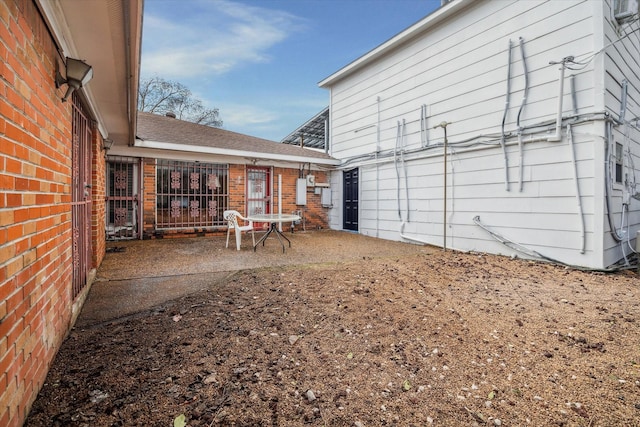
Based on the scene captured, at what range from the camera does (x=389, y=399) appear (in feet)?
5.39

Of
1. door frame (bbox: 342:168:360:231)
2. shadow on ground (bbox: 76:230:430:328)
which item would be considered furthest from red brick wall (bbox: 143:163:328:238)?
door frame (bbox: 342:168:360:231)

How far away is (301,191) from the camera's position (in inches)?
369

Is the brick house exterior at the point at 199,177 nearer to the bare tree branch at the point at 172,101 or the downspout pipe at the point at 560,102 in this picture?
the downspout pipe at the point at 560,102

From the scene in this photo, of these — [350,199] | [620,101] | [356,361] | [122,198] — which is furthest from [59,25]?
[350,199]

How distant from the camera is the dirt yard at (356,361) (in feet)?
4.96

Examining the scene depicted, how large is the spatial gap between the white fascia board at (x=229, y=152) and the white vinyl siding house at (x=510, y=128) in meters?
1.93

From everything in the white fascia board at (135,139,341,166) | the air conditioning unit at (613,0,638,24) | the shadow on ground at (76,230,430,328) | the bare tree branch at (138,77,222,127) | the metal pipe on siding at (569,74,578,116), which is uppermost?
the bare tree branch at (138,77,222,127)

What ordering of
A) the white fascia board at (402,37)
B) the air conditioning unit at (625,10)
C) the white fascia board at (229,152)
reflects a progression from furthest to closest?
the white fascia board at (229,152), the white fascia board at (402,37), the air conditioning unit at (625,10)

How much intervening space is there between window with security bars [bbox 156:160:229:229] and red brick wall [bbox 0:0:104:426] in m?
5.75

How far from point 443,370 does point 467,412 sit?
0.39 meters

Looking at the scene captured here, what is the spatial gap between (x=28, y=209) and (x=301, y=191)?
795 cm

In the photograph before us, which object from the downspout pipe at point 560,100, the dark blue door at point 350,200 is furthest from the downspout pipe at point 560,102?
the dark blue door at point 350,200

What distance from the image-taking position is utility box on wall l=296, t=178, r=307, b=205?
9.33 m

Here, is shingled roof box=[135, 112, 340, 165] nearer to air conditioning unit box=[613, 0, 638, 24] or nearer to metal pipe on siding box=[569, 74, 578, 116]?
metal pipe on siding box=[569, 74, 578, 116]
